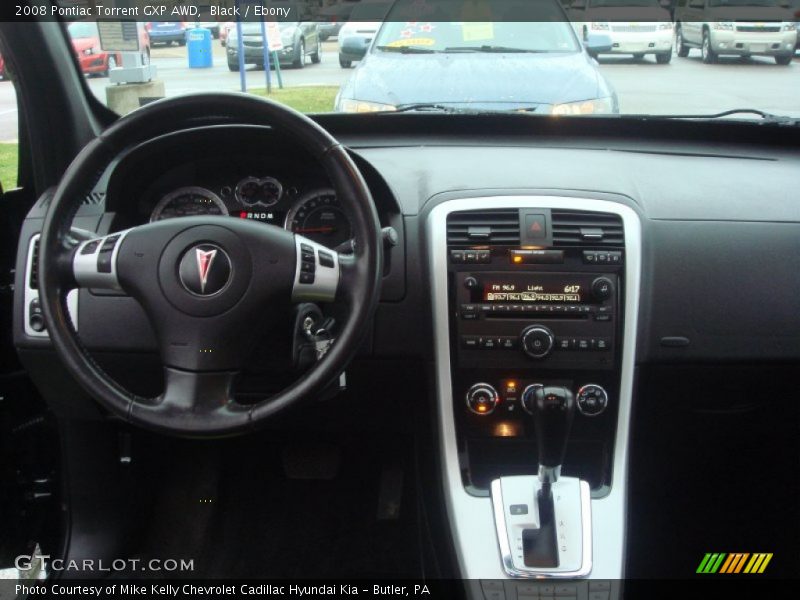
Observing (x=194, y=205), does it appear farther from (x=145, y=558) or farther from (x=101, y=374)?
(x=145, y=558)

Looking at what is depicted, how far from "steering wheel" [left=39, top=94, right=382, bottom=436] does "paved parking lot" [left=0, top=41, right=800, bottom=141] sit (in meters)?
0.72

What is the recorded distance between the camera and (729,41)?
2.43 meters

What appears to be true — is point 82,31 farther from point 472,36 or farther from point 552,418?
point 552,418

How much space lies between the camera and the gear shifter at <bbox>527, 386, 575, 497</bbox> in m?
2.02

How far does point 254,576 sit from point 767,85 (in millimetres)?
2138

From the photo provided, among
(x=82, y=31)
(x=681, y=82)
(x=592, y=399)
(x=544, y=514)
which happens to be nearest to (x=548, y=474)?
(x=544, y=514)

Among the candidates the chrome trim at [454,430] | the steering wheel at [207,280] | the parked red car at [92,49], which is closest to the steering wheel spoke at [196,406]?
the steering wheel at [207,280]

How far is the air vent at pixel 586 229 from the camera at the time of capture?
7.13 ft

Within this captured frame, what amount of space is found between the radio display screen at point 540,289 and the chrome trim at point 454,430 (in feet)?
0.36

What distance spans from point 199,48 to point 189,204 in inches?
17.6

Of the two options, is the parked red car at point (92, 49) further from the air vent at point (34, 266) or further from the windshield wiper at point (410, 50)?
the windshield wiper at point (410, 50)

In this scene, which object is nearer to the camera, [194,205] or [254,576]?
[194,205]

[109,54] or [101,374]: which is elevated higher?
[109,54]

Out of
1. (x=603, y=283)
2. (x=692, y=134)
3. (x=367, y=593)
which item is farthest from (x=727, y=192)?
(x=367, y=593)
